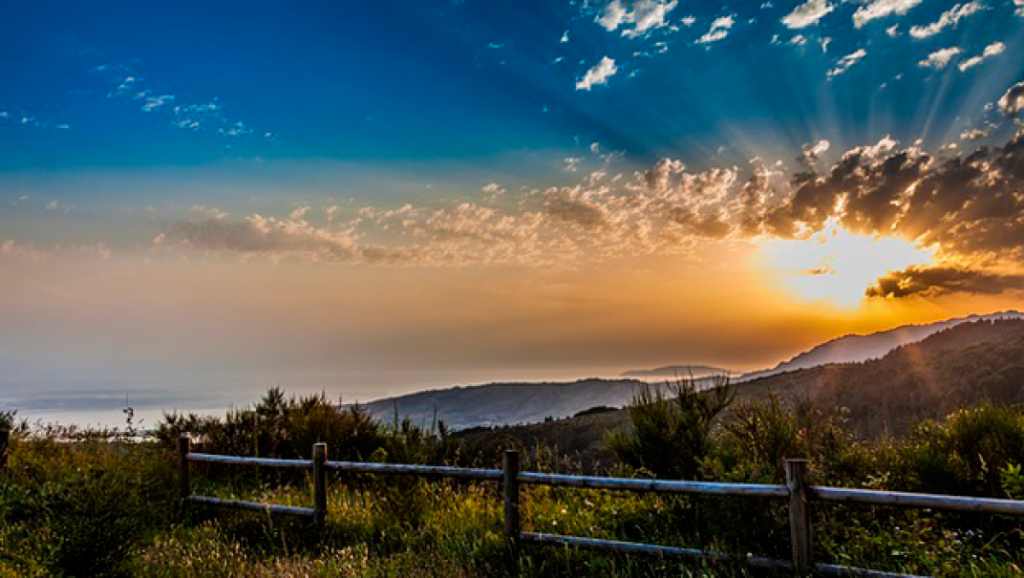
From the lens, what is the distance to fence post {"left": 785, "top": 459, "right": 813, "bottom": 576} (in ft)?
21.2

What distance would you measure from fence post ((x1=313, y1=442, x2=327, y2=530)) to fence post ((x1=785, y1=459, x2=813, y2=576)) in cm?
609

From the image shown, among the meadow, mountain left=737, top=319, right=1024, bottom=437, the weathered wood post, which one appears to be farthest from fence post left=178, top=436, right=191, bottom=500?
mountain left=737, top=319, right=1024, bottom=437

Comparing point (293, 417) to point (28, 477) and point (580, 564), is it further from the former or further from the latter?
point (580, 564)

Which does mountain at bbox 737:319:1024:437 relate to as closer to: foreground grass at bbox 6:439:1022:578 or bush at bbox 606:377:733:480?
bush at bbox 606:377:733:480

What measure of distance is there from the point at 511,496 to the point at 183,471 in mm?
6318

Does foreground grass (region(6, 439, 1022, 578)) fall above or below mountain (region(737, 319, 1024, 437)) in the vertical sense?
below

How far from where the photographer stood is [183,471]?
12.0 m

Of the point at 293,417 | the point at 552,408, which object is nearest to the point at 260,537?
the point at 293,417

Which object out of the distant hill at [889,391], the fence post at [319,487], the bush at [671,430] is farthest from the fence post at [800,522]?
the distant hill at [889,391]

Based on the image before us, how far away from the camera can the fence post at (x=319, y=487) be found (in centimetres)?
1010

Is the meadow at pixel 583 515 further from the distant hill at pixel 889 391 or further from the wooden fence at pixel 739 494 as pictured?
the distant hill at pixel 889 391

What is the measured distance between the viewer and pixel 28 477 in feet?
43.7

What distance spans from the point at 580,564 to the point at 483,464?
6.94 m

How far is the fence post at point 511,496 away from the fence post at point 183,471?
6.15 meters
